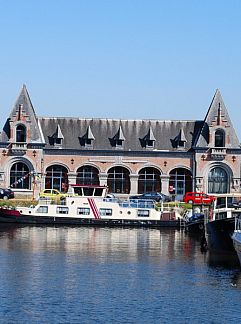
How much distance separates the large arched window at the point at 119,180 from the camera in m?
97.5

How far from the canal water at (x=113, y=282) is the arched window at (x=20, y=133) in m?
31.6

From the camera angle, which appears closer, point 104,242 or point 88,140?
point 104,242

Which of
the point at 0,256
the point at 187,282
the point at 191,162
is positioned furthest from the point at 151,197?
the point at 187,282

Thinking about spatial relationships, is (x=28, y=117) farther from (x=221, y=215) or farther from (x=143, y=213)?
(x=221, y=215)

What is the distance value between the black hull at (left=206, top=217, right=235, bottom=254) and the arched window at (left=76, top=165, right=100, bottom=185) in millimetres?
39170

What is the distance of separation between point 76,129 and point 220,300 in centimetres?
6092

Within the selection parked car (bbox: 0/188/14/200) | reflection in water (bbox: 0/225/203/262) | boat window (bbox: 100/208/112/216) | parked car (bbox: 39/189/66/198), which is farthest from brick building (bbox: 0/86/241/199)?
reflection in water (bbox: 0/225/203/262)

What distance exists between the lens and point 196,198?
295 ft

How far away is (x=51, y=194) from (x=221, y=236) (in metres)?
32.9

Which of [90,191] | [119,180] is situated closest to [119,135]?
[119,180]

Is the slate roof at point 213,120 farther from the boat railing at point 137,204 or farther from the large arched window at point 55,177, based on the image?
the boat railing at point 137,204

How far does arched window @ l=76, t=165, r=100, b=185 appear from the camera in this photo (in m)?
96.9

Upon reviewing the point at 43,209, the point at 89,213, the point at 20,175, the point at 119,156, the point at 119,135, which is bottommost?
the point at 89,213

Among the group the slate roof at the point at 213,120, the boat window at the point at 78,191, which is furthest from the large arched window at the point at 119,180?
the boat window at the point at 78,191
